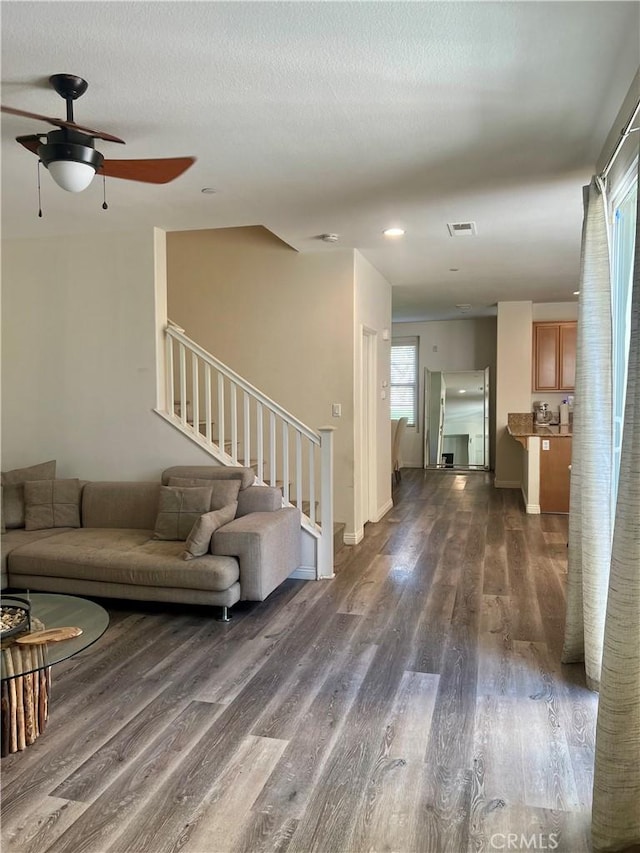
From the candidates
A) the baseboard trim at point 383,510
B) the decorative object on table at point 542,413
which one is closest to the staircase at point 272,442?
the baseboard trim at point 383,510

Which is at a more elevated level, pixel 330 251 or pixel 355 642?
pixel 330 251

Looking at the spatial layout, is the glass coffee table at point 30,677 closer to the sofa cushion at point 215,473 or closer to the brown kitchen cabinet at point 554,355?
the sofa cushion at point 215,473

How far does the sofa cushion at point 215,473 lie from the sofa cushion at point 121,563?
58cm

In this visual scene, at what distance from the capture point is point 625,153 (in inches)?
102

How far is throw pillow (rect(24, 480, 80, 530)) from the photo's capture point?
4.58 metres

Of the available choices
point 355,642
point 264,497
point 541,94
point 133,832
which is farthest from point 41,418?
point 541,94

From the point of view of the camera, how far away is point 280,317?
19.0ft

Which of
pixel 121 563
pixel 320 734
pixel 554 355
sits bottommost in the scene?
pixel 320 734

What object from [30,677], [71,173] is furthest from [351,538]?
[71,173]

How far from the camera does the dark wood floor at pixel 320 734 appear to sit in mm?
1990

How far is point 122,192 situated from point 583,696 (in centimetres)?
386

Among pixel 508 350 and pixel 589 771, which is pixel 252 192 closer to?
pixel 589 771

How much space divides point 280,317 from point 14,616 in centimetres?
380

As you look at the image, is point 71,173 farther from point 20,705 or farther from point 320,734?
point 320,734
